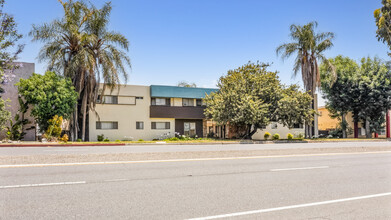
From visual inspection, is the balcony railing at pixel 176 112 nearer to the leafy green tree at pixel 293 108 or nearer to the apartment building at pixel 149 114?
the apartment building at pixel 149 114

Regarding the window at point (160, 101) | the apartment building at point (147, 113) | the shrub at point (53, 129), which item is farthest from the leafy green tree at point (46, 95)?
the window at point (160, 101)

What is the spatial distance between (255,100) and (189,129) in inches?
413

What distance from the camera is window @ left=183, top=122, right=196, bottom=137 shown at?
3900 cm

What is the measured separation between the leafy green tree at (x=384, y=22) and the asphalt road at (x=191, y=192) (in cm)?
1639

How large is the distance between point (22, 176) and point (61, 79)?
2085 cm

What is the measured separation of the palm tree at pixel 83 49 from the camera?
1086 inches

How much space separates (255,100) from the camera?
31344 mm

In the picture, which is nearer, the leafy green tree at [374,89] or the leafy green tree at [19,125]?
the leafy green tree at [19,125]

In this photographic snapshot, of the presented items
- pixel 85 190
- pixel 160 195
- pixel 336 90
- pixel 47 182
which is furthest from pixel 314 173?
pixel 336 90

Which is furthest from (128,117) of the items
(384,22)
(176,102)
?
(384,22)

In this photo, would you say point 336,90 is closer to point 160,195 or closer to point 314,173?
point 314,173

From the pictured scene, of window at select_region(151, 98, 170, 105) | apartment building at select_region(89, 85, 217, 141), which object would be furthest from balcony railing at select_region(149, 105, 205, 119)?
window at select_region(151, 98, 170, 105)

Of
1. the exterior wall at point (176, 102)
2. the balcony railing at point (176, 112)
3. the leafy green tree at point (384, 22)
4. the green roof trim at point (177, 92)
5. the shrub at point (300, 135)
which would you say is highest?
the leafy green tree at point (384, 22)

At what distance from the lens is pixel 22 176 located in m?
8.10
